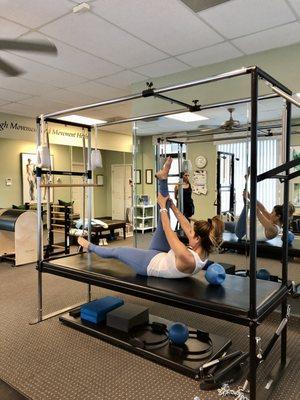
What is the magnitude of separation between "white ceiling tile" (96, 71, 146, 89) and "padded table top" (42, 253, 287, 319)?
2512mm

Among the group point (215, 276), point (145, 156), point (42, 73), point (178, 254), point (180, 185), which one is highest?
point (42, 73)

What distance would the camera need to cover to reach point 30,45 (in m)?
2.78

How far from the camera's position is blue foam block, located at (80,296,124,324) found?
282 centimetres

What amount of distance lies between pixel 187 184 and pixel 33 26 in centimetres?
239

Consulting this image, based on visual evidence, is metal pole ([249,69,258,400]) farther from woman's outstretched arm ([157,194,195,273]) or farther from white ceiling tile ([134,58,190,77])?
white ceiling tile ([134,58,190,77])

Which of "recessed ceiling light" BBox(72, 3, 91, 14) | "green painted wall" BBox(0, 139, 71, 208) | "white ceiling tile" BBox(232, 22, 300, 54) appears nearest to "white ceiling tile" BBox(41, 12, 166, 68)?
"recessed ceiling light" BBox(72, 3, 91, 14)

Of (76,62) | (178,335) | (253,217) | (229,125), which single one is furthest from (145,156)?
(253,217)

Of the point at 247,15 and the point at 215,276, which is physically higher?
the point at 247,15

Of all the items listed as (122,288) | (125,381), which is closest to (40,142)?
(122,288)

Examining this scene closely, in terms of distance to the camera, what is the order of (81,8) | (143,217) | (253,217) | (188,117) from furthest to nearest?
(143,217)
(188,117)
(81,8)
(253,217)

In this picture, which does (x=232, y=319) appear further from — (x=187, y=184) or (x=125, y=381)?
(x=187, y=184)

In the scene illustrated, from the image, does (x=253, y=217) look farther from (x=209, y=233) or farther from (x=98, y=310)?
(x=98, y=310)

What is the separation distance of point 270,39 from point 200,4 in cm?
100

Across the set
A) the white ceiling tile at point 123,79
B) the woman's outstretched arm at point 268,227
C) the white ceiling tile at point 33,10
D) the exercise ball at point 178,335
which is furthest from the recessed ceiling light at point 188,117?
the exercise ball at point 178,335
